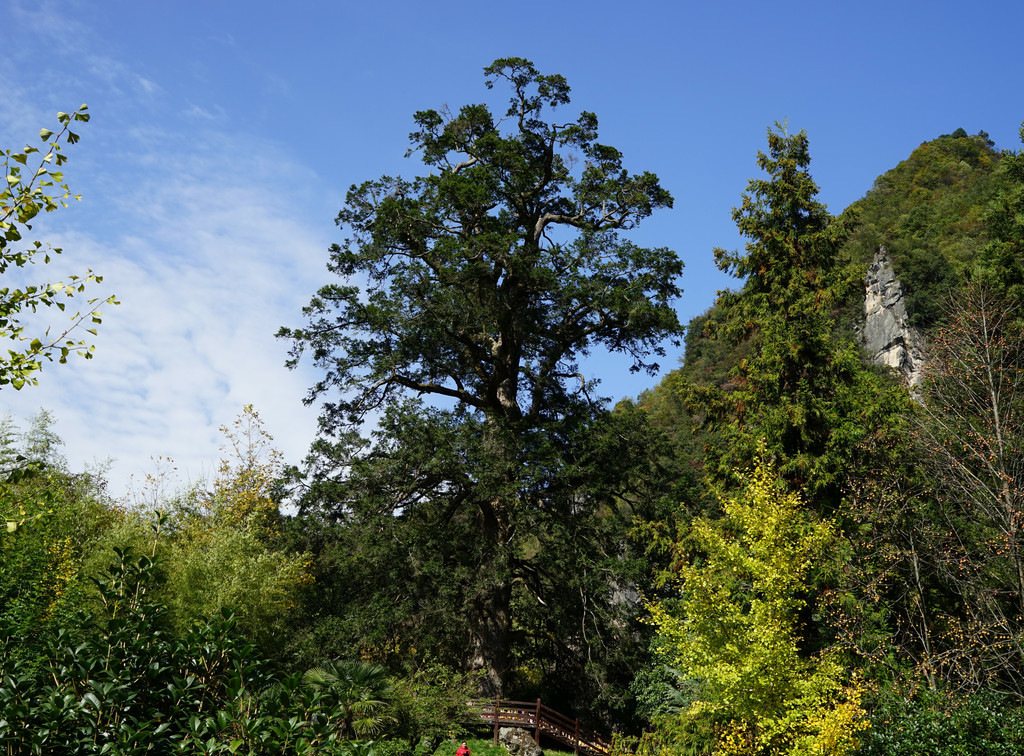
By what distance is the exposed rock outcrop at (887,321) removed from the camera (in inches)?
2229

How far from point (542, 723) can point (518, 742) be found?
1.53 m

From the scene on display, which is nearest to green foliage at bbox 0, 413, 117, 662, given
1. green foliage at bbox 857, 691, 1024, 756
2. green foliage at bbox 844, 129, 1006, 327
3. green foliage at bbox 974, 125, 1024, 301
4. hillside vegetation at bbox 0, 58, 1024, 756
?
hillside vegetation at bbox 0, 58, 1024, 756

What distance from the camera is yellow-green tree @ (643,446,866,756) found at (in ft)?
37.6

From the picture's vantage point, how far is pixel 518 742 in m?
17.4

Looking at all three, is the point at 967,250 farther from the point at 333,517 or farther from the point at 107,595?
the point at 107,595

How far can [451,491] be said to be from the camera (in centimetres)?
1930

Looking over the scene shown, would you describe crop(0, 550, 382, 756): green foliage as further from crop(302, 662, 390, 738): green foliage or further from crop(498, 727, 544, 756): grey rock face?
crop(498, 727, 544, 756): grey rock face

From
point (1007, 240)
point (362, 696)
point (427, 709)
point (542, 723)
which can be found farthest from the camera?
point (1007, 240)

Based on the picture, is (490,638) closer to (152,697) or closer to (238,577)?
(238,577)

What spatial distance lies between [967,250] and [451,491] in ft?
139

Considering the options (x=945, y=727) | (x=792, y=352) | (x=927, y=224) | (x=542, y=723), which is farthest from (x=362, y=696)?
(x=927, y=224)

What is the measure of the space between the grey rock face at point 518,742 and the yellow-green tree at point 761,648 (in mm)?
4900

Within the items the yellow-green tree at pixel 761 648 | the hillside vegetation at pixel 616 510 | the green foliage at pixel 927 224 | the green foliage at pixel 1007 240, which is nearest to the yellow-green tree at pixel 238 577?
the hillside vegetation at pixel 616 510

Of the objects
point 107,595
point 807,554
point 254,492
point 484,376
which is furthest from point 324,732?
point 254,492
